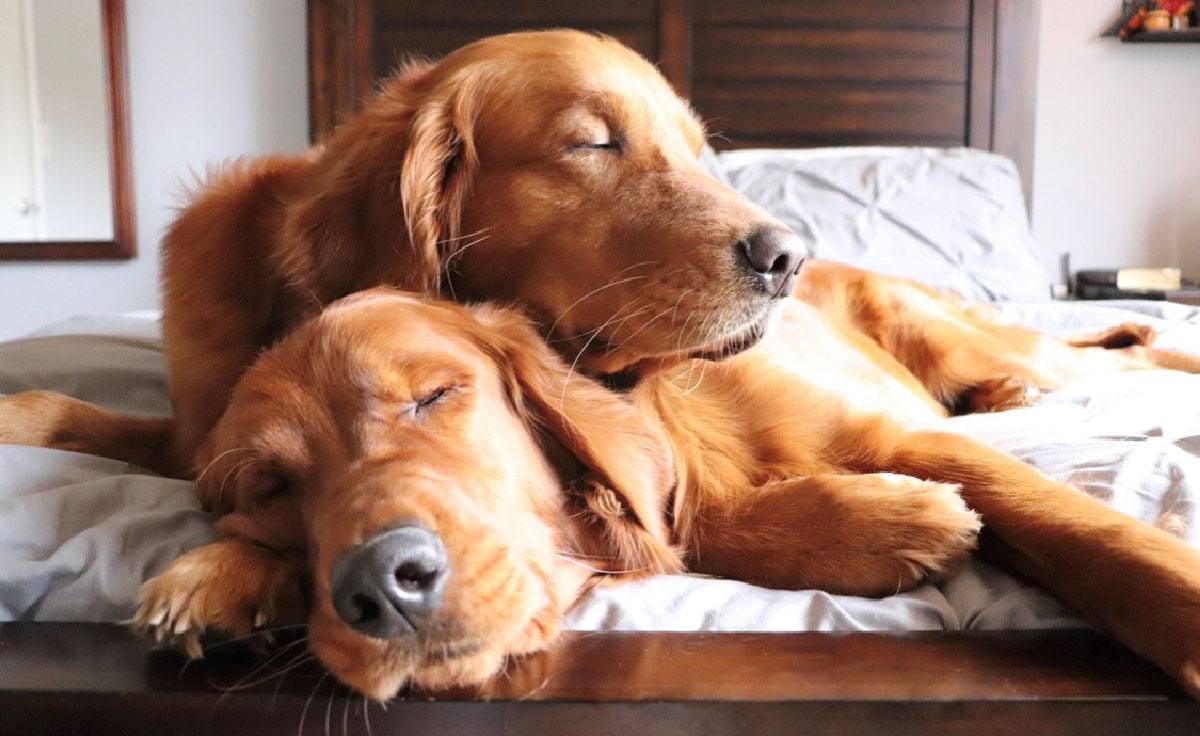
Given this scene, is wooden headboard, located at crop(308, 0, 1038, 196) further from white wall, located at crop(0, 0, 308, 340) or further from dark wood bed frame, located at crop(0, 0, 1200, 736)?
dark wood bed frame, located at crop(0, 0, 1200, 736)

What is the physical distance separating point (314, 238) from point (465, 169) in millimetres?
215

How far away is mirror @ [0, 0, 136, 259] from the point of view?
431 centimetres

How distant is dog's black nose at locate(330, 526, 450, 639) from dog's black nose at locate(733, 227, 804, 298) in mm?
532

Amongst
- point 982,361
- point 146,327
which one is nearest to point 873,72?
point 982,361

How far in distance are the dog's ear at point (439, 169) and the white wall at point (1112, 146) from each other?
379cm

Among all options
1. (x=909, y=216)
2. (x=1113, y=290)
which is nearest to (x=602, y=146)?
(x=909, y=216)

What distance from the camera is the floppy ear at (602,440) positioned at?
1.08m

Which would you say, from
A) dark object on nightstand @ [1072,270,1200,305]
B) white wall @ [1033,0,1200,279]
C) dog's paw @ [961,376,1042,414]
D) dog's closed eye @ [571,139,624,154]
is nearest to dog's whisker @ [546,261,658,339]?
dog's closed eye @ [571,139,624,154]

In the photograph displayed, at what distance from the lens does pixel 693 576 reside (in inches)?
42.9

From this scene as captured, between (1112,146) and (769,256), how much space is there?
4.07 meters

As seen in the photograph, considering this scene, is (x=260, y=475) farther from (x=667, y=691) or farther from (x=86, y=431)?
(x=86, y=431)

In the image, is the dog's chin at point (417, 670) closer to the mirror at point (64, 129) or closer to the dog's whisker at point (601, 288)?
the dog's whisker at point (601, 288)

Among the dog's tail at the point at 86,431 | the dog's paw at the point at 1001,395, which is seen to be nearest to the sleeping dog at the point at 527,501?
the dog's tail at the point at 86,431

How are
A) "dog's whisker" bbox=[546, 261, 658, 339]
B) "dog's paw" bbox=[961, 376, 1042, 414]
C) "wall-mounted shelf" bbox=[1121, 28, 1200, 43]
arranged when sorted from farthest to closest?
"wall-mounted shelf" bbox=[1121, 28, 1200, 43]
"dog's paw" bbox=[961, 376, 1042, 414]
"dog's whisker" bbox=[546, 261, 658, 339]
